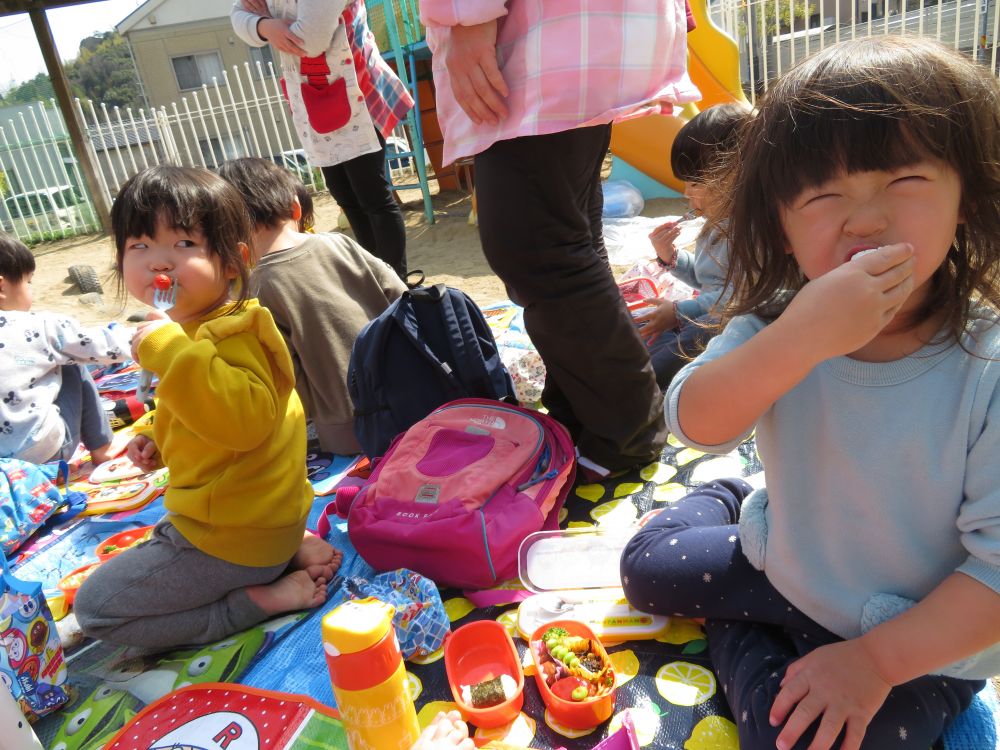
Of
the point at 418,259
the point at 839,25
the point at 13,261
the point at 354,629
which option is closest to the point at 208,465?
the point at 354,629

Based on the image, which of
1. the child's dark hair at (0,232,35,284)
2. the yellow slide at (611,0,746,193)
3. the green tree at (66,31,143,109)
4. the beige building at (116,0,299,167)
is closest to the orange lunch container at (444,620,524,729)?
the child's dark hair at (0,232,35,284)

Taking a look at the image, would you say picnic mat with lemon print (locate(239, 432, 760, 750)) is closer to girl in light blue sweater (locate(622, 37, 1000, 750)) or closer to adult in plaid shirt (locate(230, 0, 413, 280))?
girl in light blue sweater (locate(622, 37, 1000, 750))

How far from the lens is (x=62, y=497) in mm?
2463

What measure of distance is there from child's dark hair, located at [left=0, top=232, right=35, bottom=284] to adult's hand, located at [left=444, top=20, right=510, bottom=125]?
2080 mm

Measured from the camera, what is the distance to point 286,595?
1759 mm

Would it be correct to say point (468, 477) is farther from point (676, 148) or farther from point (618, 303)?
point (676, 148)

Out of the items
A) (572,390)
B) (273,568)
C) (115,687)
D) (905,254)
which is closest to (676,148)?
(572,390)

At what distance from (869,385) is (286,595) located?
1.42 m

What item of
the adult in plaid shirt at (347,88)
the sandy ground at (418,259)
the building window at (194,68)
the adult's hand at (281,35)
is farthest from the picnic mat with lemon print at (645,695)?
the building window at (194,68)

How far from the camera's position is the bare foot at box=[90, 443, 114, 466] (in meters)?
2.93

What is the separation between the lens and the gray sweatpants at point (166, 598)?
166cm

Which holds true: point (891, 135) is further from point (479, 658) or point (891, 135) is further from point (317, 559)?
point (317, 559)

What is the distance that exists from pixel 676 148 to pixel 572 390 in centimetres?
116

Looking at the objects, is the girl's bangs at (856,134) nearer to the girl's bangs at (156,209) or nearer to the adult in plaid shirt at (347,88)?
the girl's bangs at (156,209)
